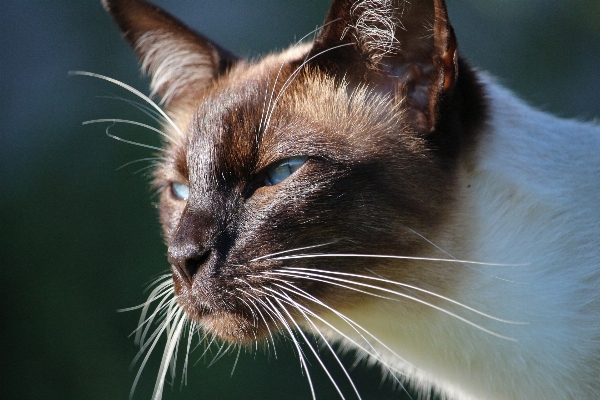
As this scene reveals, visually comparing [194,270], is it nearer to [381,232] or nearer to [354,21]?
[381,232]

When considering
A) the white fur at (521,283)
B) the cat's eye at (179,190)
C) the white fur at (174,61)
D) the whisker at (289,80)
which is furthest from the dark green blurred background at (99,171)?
the white fur at (521,283)

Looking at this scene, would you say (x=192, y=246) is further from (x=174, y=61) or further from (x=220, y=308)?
(x=174, y=61)

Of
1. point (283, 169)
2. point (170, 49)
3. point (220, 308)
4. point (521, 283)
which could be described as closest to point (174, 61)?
point (170, 49)

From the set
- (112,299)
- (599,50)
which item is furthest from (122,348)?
(599,50)

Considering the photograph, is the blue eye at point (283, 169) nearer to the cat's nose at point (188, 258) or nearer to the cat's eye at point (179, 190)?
the cat's nose at point (188, 258)

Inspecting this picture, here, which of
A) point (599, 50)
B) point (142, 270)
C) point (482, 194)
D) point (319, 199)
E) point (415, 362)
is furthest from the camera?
point (599, 50)
